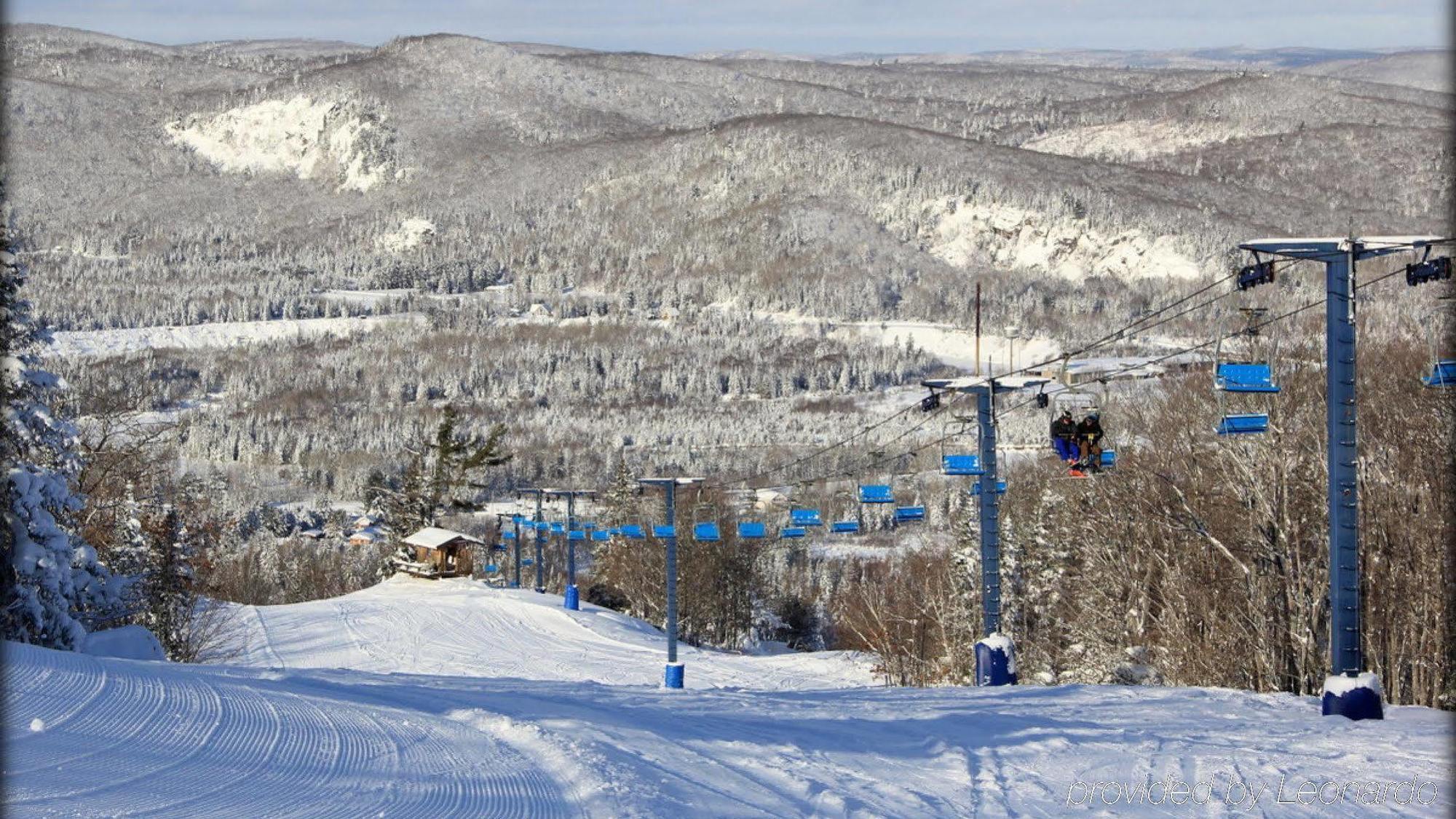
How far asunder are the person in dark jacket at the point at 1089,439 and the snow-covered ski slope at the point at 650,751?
7304mm

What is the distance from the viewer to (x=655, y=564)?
2724 inches

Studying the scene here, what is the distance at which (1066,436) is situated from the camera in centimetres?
2411

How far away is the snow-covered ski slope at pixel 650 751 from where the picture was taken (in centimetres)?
980

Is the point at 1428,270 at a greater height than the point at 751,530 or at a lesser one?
greater

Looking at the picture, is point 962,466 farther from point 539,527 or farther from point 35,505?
point 539,527

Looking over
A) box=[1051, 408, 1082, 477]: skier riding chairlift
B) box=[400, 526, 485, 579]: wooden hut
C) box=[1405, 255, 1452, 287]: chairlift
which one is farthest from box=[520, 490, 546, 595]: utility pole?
box=[1405, 255, 1452, 287]: chairlift

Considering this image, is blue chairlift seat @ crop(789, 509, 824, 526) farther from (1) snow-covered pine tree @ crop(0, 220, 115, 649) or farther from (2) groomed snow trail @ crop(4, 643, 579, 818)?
(2) groomed snow trail @ crop(4, 643, 579, 818)

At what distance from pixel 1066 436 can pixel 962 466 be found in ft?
10.5

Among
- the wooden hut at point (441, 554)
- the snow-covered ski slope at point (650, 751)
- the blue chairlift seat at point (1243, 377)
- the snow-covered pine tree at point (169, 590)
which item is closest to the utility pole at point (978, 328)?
the blue chairlift seat at point (1243, 377)

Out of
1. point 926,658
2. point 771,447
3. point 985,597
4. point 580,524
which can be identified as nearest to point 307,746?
point 985,597

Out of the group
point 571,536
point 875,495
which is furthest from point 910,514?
point 571,536

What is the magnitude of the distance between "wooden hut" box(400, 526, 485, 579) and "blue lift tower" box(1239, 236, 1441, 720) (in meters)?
50.4

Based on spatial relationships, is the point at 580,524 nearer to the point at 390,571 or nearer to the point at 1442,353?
the point at 390,571

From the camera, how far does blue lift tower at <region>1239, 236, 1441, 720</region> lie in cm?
1497
